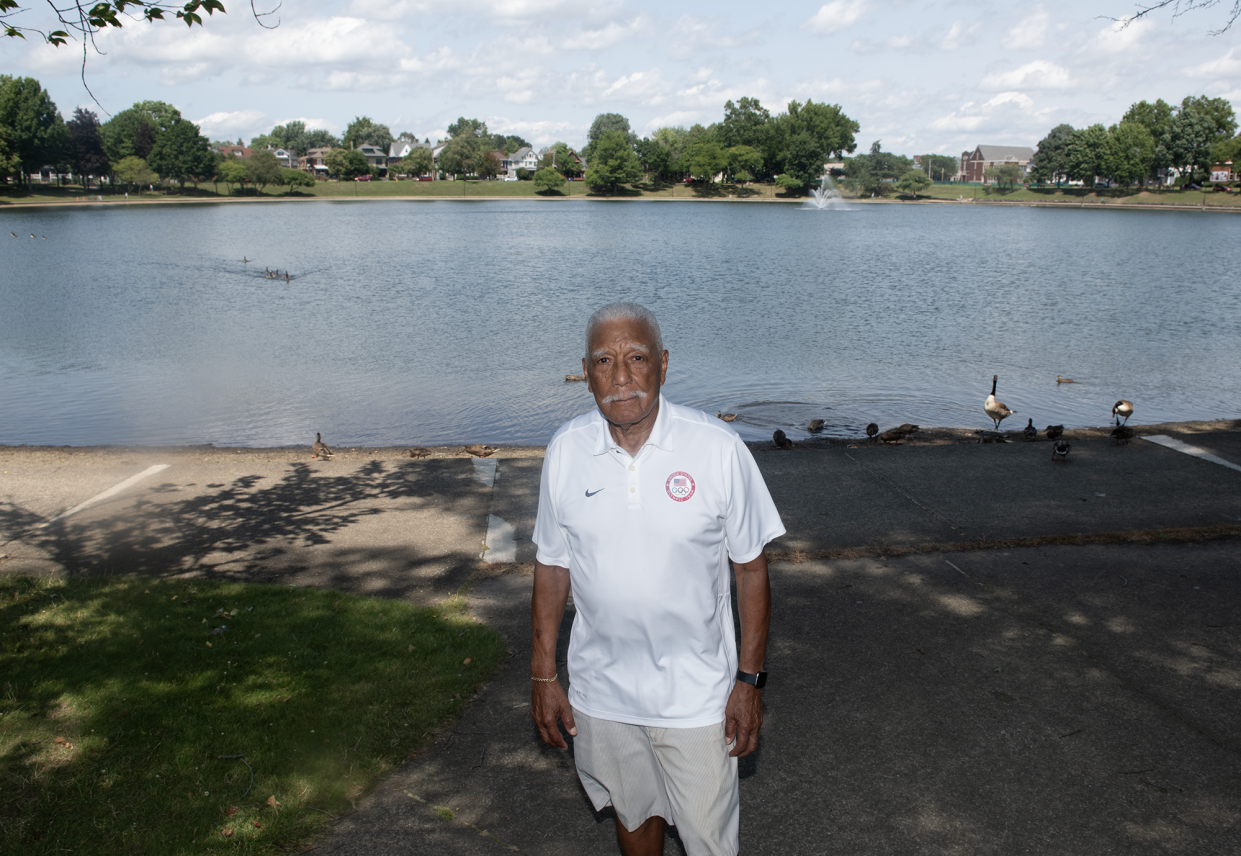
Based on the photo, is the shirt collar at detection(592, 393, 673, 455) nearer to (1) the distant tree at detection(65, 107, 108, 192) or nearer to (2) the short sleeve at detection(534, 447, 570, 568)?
(2) the short sleeve at detection(534, 447, 570, 568)

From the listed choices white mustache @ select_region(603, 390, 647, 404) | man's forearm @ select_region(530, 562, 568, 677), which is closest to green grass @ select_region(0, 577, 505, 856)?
man's forearm @ select_region(530, 562, 568, 677)

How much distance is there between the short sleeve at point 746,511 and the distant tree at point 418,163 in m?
151

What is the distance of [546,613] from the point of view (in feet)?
9.64

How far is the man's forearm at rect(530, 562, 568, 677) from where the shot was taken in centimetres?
290

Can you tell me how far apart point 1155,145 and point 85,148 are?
156521 mm

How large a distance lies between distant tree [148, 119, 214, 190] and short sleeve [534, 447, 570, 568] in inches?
5258

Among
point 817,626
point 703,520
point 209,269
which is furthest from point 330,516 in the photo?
point 209,269

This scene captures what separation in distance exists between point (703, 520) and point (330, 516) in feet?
19.5

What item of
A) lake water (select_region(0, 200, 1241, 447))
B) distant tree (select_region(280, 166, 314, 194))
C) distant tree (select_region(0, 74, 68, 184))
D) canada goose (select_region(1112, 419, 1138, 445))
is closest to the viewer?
canada goose (select_region(1112, 419, 1138, 445))

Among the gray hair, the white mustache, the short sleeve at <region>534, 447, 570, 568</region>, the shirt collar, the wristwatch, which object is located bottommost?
the wristwatch

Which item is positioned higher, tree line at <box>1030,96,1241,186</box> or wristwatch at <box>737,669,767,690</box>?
tree line at <box>1030,96,1241,186</box>

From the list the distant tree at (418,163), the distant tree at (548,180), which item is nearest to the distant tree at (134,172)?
the distant tree at (418,163)

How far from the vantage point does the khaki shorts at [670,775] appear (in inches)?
105

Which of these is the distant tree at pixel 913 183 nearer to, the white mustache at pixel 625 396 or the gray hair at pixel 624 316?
the gray hair at pixel 624 316
